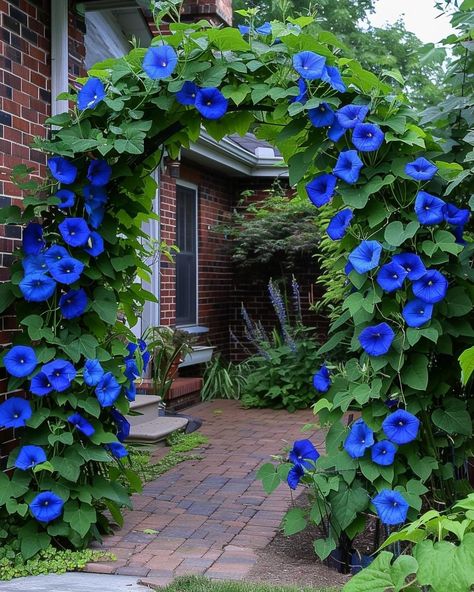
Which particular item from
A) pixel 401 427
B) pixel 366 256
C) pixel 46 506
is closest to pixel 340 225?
pixel 366 256

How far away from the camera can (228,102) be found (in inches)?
150

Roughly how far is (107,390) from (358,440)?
1.27 meters

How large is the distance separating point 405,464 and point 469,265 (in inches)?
39.3

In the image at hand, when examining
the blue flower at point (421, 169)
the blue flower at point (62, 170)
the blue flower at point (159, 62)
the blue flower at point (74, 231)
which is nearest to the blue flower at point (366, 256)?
the blue flower at point (421, 169)

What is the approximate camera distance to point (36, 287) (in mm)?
3781

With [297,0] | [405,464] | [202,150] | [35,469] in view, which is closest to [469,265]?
[405,464]

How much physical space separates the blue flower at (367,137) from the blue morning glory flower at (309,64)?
0.29 meters

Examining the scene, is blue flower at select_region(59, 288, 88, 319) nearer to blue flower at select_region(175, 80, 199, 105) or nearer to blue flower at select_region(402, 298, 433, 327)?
blue flower at select_region(175, 80, 199, 105)

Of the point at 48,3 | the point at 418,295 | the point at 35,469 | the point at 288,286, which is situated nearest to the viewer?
the point at 418,295

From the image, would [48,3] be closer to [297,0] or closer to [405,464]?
[405,464]

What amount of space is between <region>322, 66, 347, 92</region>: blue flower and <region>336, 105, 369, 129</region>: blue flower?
0.30ft

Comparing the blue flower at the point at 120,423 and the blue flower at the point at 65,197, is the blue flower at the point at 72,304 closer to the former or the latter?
the blue flower at the point at 65,197

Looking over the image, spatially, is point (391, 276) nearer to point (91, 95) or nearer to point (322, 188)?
point (322, 188)

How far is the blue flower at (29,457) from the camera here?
374 cm
